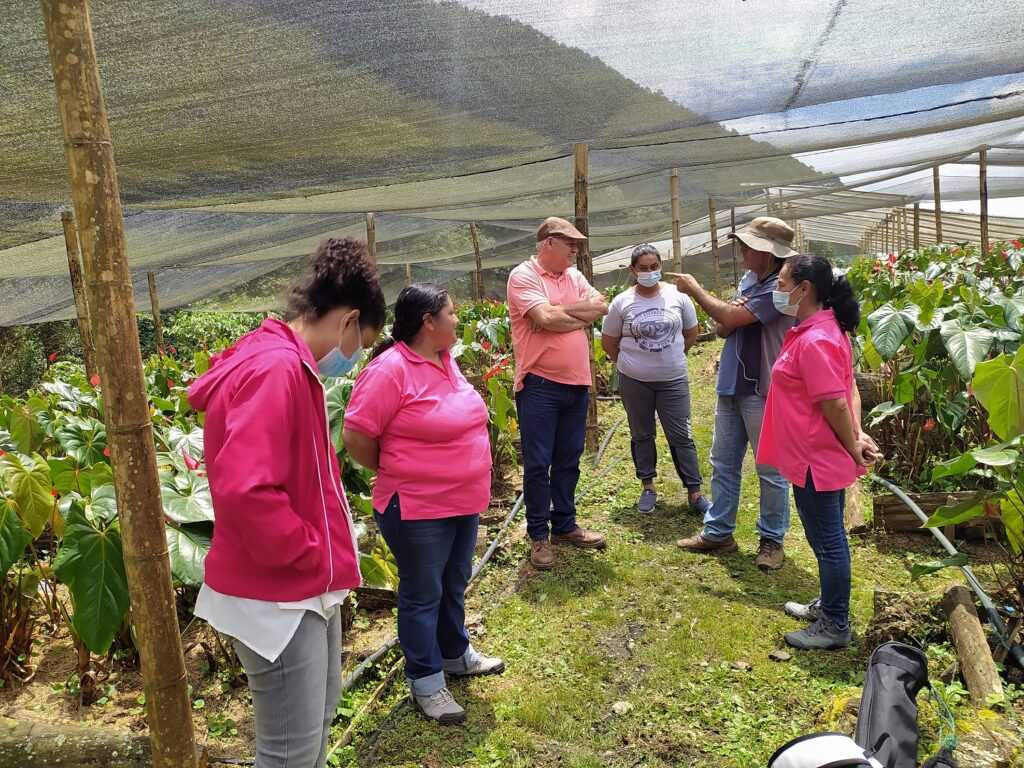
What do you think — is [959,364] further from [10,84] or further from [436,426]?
[10,84]

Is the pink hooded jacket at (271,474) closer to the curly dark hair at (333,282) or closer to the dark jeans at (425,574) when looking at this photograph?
the curly dark hair at (333,282)

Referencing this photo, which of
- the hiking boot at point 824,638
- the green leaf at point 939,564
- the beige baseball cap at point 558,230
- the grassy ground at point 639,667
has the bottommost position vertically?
the grassy ground at point 639,667

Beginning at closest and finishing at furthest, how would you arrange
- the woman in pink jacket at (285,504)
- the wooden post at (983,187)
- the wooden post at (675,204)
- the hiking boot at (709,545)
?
1. the woman in pink jacket at (285,504)
2. the hiking boot at (709,545)
3. the wooden post at (675,204)
4. the wooden post at (983,187)

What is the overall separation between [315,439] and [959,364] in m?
3.09

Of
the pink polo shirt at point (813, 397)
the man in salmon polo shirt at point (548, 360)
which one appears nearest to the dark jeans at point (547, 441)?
the man in salmon polo shirt at point (548, 360)

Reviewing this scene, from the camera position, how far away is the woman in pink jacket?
1.56m

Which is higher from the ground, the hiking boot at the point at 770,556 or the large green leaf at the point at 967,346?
the large green leaf at the point at 967,346

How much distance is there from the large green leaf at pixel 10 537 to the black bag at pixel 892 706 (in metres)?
2.67

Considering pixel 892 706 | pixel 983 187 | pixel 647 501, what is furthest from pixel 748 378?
pixel 983 187

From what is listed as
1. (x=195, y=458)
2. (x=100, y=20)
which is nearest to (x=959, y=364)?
(x=195, y=458)

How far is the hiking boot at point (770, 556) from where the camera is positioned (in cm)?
382

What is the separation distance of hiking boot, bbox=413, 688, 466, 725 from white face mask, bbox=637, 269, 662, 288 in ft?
8.41

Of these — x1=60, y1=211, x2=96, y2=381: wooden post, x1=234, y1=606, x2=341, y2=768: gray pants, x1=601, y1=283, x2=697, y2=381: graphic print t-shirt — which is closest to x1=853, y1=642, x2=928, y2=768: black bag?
x1=234, y1=606, x2=341, y2=768: gray pants

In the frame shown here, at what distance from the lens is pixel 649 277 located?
4.37 m
